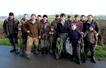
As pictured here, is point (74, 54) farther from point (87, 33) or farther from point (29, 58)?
point (29, 58)

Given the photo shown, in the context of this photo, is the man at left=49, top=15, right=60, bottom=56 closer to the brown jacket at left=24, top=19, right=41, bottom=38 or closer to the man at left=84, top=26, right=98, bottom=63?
the brown jacket at left=24, top=19, right=41, bottom=38

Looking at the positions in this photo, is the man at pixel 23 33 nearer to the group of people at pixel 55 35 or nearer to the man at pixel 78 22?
the group of people at pixel 55 35

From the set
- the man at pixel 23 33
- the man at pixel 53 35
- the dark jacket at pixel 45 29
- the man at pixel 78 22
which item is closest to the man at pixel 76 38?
the man at pixel 78 22

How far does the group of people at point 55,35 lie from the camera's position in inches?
546

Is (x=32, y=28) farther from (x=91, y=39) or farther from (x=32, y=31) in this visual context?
(x=91, y=39)

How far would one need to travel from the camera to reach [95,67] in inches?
503

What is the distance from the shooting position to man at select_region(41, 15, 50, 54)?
15391mm

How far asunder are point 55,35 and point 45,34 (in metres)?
0.63

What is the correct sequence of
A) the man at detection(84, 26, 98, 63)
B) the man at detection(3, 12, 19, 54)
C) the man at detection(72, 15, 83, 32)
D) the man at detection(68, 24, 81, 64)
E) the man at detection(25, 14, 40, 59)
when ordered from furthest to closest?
the man at detection(3, 12, 19, 54), the man at detection(72, 15, 83, 32), the man at detection(25, 14, 40, 59), the man at detection(84, 26, 98, 63), the man at detection(68, 24, 81, 64)

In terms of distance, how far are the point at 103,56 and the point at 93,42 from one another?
56.4 inches

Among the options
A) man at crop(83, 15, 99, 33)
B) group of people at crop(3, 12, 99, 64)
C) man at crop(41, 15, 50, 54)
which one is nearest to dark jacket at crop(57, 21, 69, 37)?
group of people at crop(3, 12, 99, 64)

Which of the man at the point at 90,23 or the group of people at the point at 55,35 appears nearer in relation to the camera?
the group of people at the point at 55,35

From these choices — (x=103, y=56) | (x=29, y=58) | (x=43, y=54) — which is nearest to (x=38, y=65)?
(x=29, y=58)

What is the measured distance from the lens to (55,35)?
15.0m
